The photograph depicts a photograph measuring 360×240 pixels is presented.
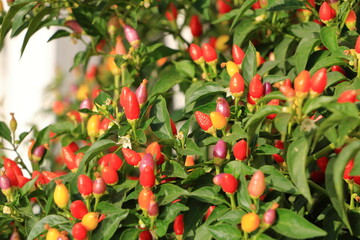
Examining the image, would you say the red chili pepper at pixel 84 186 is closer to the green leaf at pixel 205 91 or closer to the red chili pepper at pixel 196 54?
the green leaf at pixel 205 91

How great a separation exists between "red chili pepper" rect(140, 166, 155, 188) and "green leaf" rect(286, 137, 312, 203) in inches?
9.1

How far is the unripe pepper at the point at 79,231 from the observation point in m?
0.92

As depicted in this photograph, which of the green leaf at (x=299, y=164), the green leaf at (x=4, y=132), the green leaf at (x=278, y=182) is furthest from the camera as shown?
the green leaf at (x=4, y=132)

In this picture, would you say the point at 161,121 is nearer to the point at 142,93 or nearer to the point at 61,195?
the point at 142,93

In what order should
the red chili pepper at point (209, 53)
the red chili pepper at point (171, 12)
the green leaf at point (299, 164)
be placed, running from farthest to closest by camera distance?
the red chili pepper at point (171, 12) → the red chili pepper at point (209, 53) → the green leaf at point (299, 164)

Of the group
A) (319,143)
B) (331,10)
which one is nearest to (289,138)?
(319,143)

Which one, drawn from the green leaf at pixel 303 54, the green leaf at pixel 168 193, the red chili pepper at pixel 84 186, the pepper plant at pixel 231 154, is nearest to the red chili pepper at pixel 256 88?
the pepper plant at pixel 231 154

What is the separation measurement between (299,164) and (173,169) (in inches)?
10.9

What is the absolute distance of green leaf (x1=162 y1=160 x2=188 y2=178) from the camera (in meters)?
0.97

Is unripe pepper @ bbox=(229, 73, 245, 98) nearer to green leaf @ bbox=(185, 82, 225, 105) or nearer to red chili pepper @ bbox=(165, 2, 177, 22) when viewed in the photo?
green leaf @ bbox=(185, 82, 225, 105)

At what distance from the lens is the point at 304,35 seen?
121 cm

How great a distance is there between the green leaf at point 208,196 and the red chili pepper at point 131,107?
7.1 inches

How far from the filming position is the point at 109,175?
1.00 meters

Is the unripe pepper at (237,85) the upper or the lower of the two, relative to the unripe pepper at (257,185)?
upper
